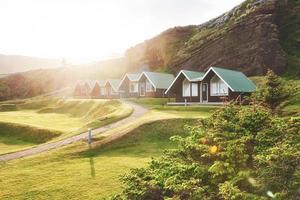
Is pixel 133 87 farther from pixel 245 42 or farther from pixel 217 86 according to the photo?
pixel 217 86

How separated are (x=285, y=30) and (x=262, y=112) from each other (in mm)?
89319

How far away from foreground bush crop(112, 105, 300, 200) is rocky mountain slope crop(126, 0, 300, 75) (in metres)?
73.0

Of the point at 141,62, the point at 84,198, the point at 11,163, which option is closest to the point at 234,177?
the point at 84,198

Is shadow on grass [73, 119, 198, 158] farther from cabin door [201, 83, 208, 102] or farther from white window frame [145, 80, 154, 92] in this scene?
white window frame [145, 80, 154, 92]

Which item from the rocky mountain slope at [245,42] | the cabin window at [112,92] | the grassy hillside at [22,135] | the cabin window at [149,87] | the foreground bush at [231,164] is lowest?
the grassy hillside at [22,135]

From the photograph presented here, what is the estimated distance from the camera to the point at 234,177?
10516 mm

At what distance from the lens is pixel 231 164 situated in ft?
35.9

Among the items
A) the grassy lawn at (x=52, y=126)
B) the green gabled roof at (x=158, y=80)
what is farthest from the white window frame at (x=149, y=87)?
the grassy lawn at (x=52, y=126)

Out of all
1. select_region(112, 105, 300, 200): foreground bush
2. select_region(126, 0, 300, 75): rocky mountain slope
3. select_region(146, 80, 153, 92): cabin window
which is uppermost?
select_region(126, 0, 300, 75): rocky mountain slope

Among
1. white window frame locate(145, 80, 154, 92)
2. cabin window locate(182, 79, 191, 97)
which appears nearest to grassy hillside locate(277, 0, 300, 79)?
cabin window locate(182, 79, 191, 97)

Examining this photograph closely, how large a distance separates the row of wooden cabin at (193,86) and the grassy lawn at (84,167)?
1166 centimetres

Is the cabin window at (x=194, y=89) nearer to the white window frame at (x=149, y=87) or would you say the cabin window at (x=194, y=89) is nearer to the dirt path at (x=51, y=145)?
the dirt path at (x=51, y=145)

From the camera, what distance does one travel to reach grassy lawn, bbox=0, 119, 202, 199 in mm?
22281

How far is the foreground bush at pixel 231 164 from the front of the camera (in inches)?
390
